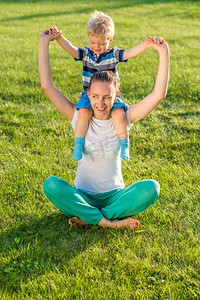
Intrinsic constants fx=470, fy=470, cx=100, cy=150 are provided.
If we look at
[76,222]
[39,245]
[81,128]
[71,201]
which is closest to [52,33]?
[81,128]

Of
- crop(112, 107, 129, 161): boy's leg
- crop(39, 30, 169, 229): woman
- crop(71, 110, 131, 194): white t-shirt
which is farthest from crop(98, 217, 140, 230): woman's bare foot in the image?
crop(112, 107, 129, 161): boy's leg

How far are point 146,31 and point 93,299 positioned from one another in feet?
31.5

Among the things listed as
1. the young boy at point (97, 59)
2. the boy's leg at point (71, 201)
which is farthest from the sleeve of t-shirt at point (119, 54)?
Answer: the boy's leg at point (71, 201)

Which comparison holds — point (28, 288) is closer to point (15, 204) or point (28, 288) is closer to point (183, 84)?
point (15, 204)

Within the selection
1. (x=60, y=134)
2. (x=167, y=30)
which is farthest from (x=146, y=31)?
(x=60, y=134)

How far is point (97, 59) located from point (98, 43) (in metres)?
0.15

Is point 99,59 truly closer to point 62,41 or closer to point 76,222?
point 62,41

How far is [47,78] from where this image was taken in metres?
3.81

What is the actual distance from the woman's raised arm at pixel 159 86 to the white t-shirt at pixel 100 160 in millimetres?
113

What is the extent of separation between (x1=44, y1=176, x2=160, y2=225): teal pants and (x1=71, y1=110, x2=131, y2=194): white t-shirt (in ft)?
0.42

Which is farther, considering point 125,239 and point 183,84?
point 183,84

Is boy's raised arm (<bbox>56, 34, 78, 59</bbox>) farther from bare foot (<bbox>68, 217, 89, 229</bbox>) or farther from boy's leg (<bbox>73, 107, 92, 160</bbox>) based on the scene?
bare foot (<bbox>68, 217, 89, 229</bbox>)

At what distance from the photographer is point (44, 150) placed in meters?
5.47

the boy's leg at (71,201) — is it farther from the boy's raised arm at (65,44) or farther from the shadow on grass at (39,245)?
the boy's raised arm at (65,44)
